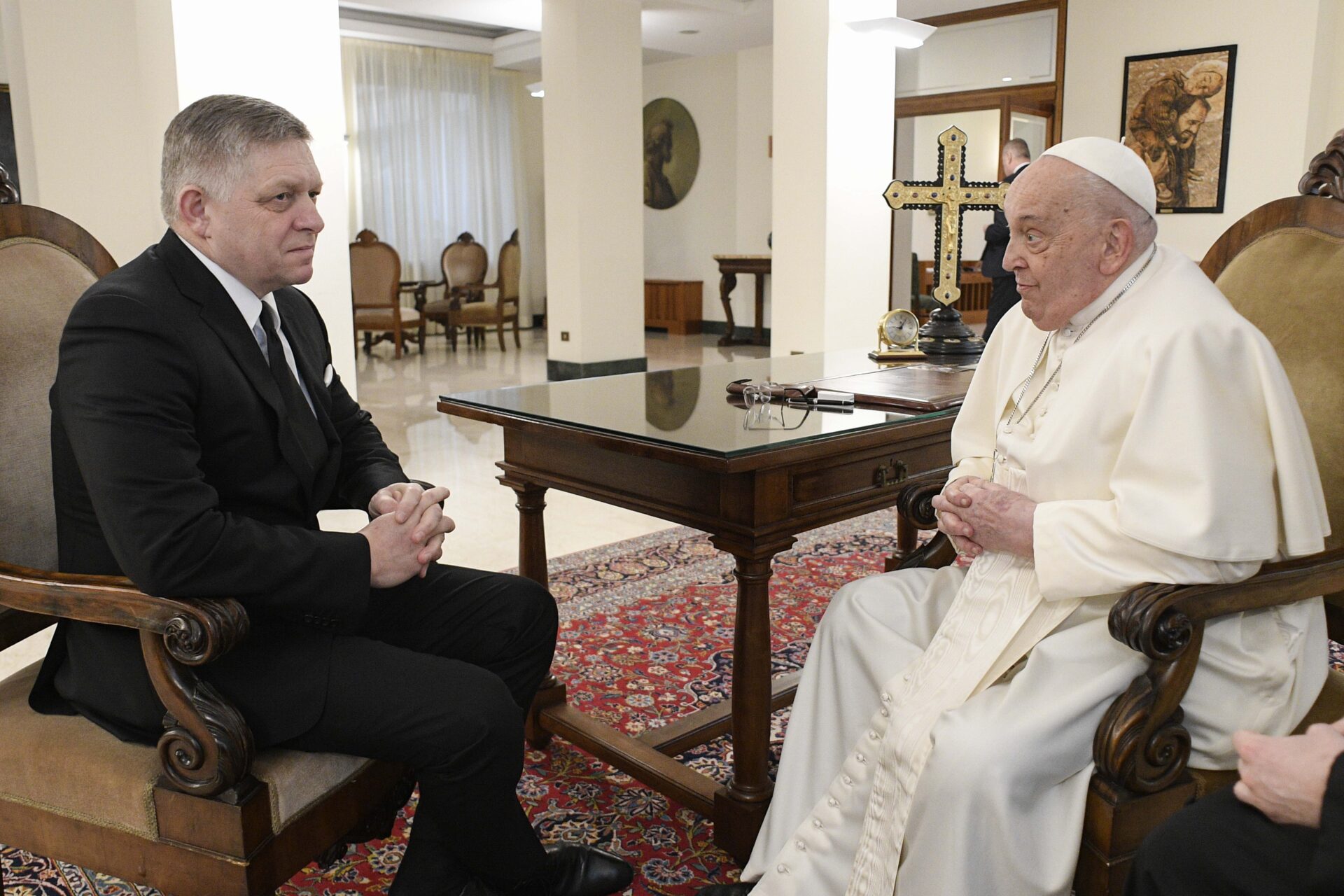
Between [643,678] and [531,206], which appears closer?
[643,678]

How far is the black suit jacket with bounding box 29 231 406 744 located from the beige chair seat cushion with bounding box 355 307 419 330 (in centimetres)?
Result: 945

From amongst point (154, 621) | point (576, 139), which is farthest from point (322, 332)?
point (576, 139)

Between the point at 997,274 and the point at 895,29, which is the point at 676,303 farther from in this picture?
the point at 997,274

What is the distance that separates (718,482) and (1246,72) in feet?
27.0

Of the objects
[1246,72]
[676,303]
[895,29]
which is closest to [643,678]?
[895,29]

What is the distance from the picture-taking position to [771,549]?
A: 6.88 feet

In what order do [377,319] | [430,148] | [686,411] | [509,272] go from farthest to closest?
[430,148], [509,272], [377,319], [686,411]

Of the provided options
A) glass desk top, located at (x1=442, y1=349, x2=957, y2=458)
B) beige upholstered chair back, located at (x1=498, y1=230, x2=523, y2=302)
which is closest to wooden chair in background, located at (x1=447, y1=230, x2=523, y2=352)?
beige upholstered chair back, located at (x1=498, y1=230, x2=523, y2=302)

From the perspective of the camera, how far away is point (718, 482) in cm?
211

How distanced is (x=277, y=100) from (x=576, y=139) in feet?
12.0

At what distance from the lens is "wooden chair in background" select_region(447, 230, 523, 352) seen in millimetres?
11938

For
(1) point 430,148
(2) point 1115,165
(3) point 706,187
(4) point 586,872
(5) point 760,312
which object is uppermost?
(1) point 430,148

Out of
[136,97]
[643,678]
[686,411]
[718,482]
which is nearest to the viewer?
[718,482]

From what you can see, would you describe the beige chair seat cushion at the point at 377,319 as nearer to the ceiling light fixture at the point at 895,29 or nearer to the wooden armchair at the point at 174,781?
the ceiling light fixture at the point at 895,29
